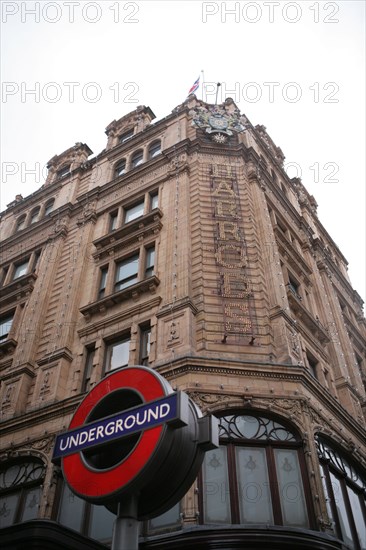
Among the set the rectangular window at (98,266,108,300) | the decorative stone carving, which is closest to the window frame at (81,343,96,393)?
the rectangular window at (98,266,108,300)

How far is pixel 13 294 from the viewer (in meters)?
27.0

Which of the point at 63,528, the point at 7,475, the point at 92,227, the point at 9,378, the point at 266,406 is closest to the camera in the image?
the point at 63,528

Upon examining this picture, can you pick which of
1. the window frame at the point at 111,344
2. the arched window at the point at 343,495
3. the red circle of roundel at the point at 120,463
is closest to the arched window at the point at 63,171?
the window frame at the point at 111,344

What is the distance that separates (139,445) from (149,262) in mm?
15445

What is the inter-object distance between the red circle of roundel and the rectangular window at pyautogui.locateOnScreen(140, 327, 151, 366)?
9.04 meters

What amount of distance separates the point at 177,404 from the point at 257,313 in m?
11.3

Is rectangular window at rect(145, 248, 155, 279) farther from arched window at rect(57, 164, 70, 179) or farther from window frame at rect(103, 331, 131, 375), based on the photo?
arched window at rect(57, 164, 70, 179)

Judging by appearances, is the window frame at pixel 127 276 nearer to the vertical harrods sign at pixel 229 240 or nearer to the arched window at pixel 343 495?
the vertical harrods sign at pixel 229 240

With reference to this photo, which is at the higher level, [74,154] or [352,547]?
[74,154]

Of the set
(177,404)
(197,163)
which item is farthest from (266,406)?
(197,163)

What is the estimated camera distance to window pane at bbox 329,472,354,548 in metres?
14.1

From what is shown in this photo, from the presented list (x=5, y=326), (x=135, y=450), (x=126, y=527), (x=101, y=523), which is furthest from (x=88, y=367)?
(x=126, y=527)

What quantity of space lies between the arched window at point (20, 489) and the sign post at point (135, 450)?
30.2 ft

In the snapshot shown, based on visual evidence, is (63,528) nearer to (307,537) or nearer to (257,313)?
(307,537)
